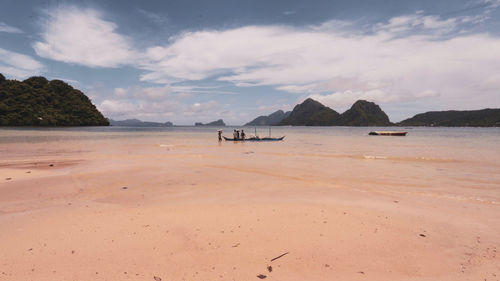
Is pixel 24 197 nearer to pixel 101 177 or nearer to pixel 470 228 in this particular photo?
pixel 101 177

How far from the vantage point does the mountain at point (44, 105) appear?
132875 mm

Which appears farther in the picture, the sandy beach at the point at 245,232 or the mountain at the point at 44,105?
the mountain at the point at 44,105

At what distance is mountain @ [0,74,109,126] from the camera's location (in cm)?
13288

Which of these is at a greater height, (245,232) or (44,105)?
(44,105)

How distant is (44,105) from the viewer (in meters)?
155

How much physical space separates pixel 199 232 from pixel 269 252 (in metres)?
1.83

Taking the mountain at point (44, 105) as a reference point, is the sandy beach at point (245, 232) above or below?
below

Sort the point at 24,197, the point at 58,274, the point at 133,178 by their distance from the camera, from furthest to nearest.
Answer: the point at 133,178 → the point at 24,197 → the point at 58,274

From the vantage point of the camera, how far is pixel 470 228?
6.20m

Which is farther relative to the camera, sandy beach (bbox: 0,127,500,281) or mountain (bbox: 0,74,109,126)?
mountain (bbox: 0,74,109,126)

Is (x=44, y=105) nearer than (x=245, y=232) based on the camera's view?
No

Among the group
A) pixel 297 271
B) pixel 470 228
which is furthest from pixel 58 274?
pixel 470 228

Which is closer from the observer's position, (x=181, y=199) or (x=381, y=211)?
(x=381, y=211)

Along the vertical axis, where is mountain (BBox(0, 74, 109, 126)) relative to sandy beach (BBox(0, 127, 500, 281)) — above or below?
above
